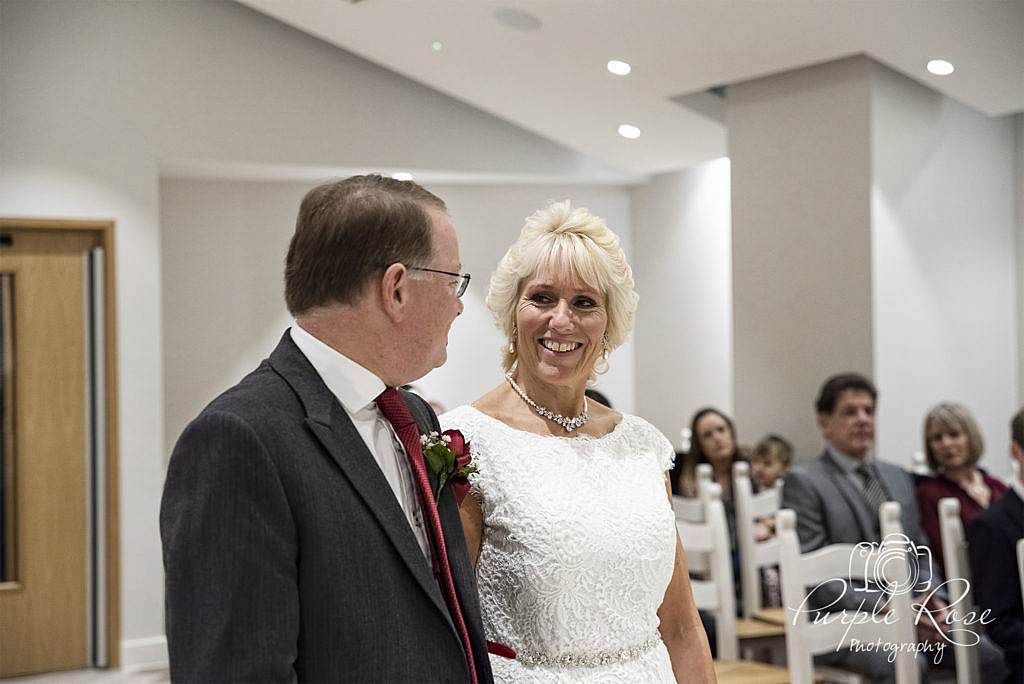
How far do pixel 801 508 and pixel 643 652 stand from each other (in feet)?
7.24

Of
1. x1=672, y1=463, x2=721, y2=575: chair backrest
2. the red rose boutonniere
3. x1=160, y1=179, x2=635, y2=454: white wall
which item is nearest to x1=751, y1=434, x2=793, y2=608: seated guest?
x1=672, y1=463, x2=721, y2=575: chair backrest

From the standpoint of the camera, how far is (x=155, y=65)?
5316 mm

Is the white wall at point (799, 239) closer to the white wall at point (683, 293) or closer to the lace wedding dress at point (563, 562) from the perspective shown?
the white wall at point (683, 293)

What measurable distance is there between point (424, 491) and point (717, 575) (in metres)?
2.22

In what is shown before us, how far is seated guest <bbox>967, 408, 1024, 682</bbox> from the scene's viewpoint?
118 inches

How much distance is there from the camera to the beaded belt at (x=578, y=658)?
5.95ft

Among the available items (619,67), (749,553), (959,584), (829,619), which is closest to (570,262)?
(829,619)

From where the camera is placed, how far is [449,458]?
4.79ft

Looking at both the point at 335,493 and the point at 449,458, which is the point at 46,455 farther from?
the point at 335,493

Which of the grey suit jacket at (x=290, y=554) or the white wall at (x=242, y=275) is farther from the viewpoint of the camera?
the white wall at (x=242, y=275)

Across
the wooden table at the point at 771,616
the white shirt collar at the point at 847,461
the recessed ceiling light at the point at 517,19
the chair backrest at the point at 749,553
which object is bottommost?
the wooden table at the point at 771,616

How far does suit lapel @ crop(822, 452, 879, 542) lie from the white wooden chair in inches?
23.9

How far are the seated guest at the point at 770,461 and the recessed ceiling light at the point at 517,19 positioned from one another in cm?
218

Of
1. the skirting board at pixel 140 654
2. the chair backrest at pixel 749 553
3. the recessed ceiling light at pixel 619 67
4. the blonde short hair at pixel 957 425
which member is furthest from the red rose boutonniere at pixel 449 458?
the skirting board at pixel 140 654
